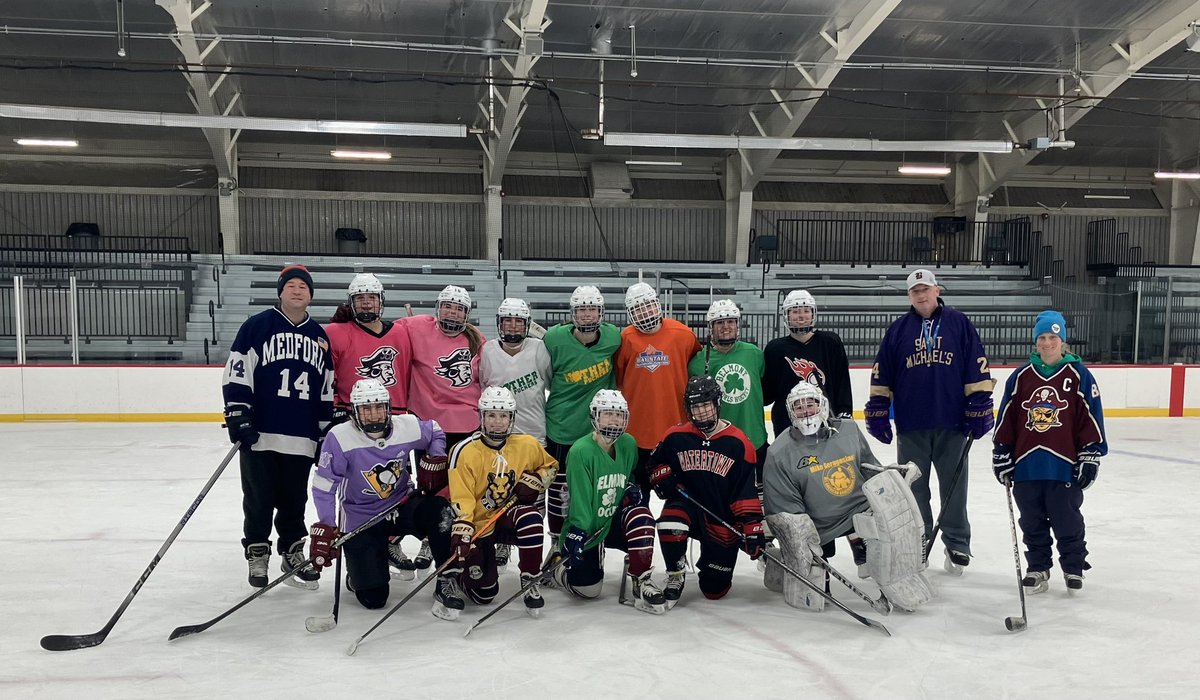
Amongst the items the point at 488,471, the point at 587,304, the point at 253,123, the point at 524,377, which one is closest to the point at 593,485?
the point at 488,471

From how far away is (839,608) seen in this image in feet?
11.9

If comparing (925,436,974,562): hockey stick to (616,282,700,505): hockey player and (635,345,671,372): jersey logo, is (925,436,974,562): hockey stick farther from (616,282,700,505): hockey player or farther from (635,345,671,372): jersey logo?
(635,345,671,372): jersey logo

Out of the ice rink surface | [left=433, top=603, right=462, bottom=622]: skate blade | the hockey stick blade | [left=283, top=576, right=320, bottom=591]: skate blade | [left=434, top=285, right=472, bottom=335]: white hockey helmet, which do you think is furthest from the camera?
[left=434, top=285, right=472, bottom=335]: white hockey helmet

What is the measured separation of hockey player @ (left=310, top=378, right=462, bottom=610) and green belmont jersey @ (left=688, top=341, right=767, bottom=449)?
1.36 meters

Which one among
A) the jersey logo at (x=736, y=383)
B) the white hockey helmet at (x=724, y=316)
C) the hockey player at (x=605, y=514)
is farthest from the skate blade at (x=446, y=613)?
the white hockey helmet at (x=724, y=316)

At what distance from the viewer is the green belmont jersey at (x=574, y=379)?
4.14m

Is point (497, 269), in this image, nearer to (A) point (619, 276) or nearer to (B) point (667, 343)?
(A) point (619, 276)

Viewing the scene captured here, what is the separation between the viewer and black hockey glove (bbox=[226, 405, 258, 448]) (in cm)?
372

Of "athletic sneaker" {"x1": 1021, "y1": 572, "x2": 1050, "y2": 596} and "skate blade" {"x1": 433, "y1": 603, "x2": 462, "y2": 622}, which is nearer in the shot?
"skate blade" {"x1": 433, "y1": 603, "x2": 462, "y2": 622}

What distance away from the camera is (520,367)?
415 cm

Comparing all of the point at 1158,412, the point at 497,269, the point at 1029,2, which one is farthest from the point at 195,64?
the point at 1158,412

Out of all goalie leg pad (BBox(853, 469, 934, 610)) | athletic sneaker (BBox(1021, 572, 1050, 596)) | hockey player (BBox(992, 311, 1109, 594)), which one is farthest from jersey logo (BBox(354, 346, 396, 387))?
athletic sneaker (BBox(1021, 572, 1050, 596))

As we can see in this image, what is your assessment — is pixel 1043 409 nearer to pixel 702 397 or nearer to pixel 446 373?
pixel 702 397

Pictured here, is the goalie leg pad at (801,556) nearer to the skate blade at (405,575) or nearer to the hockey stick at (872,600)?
the hockey stick at (872,600)
